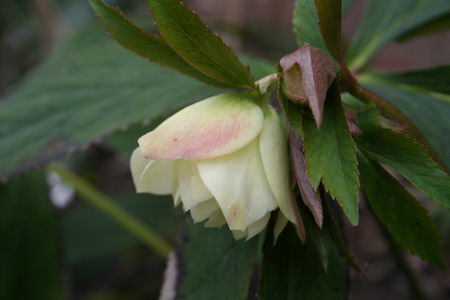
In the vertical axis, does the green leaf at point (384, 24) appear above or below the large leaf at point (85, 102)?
below

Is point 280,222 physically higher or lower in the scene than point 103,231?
higher

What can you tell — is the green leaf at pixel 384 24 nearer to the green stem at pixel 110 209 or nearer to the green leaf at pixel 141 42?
the green leaf at pixel 141 42

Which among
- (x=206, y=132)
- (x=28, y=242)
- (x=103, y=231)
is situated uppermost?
(x=206, y=132)

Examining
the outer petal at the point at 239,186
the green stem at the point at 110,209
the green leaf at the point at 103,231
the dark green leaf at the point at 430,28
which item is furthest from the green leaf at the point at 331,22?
the green leaf at the point at 103,231

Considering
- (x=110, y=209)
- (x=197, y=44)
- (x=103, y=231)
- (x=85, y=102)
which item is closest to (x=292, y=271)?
→ (x=197, y=44)

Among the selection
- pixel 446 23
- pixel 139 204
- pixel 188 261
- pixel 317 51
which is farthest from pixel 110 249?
pixel 317 51

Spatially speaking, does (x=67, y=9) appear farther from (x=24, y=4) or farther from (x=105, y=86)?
(x=105, y=86)

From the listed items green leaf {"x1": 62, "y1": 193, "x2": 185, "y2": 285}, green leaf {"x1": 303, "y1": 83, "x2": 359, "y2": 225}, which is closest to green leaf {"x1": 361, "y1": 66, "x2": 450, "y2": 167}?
green leaf {"x1": 303, "y1": 83, "x2": 359, "y2": 225}

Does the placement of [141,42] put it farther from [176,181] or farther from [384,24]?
[384,24]
